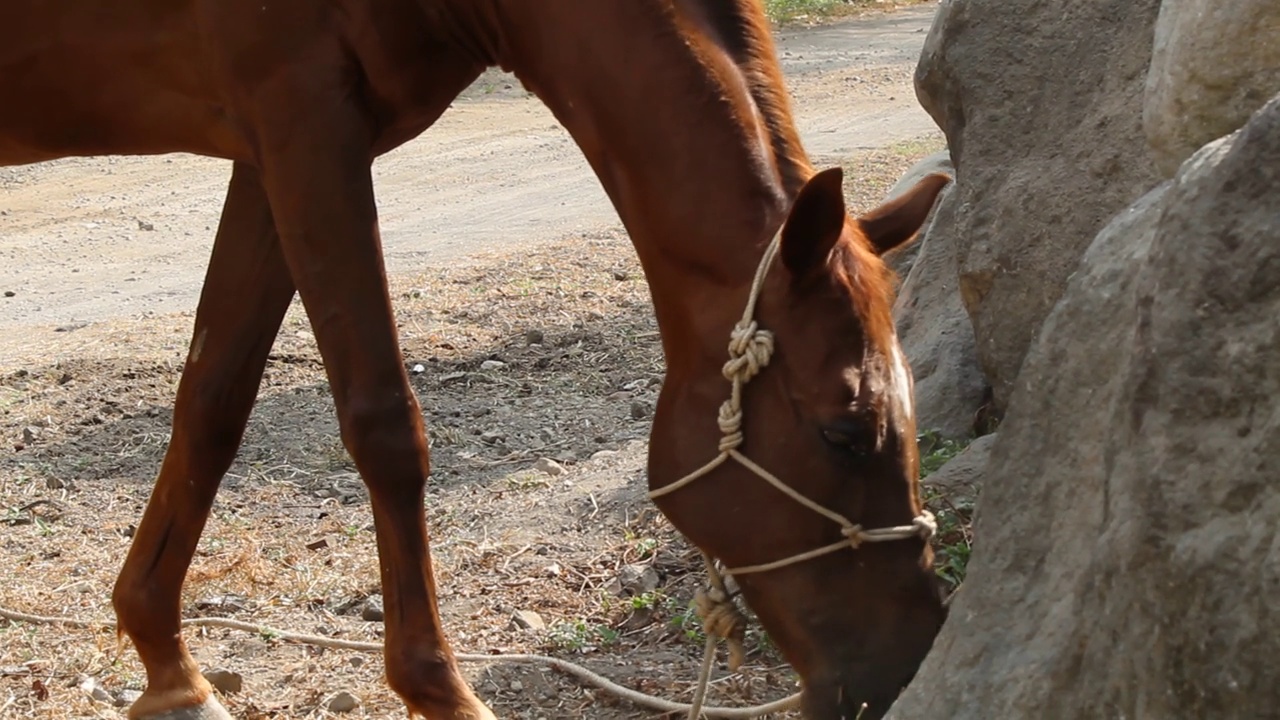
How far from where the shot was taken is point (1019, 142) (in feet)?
12.2

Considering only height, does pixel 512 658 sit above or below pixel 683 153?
below

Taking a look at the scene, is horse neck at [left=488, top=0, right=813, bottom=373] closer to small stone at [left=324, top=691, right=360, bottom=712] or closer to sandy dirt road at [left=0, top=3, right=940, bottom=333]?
small stone at [left=324, top=691, right=360, bottom=712]

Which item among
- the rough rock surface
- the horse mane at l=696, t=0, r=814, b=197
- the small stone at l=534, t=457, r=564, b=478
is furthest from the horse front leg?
the small stone at l=534, t=457, r=564, b=478

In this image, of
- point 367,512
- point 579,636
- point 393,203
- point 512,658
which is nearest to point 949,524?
point 579,636

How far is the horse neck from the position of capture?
247 cm

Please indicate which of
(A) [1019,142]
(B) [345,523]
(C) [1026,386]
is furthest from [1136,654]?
(B) [345,523]

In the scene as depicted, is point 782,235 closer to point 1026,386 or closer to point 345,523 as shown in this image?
point 1026,386

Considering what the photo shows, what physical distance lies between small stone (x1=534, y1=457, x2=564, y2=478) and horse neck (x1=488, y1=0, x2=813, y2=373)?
2.20 m

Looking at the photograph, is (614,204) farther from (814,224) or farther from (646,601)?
(646,601)

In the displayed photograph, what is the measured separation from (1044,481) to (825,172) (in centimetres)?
55

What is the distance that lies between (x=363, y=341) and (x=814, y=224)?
97 cm

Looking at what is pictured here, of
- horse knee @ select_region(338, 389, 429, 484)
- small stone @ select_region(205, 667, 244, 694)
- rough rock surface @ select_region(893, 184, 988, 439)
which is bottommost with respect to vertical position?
small stone @ select_region(205, 667, 244, 694)

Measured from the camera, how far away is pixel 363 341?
284 cm

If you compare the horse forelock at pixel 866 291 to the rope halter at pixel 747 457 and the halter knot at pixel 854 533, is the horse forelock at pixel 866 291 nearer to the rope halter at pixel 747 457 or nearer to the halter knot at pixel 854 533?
the rope halter at pixel 747 457
